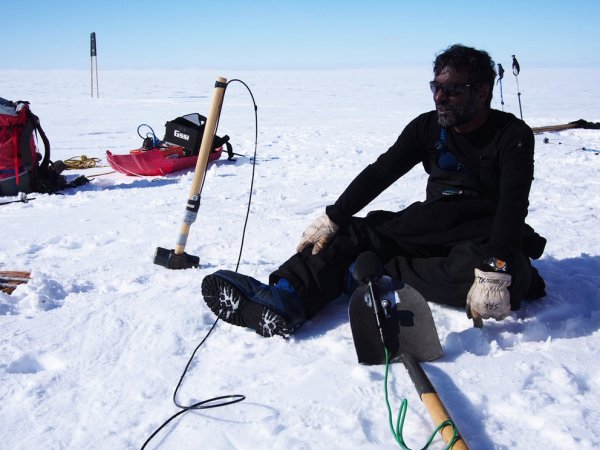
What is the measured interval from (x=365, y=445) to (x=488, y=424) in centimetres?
39

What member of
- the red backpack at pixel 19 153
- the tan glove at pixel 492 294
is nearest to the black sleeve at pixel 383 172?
the tan glove at pixel 492 294

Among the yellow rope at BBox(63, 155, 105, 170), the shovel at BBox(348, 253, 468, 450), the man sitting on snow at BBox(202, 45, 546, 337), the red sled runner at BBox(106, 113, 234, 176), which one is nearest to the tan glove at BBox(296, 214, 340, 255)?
the man sitting on snow at BBox(202, 45, 546, 337)

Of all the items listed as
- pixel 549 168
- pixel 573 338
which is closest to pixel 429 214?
pixel 573 338

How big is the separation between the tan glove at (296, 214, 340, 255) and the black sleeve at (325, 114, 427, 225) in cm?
3

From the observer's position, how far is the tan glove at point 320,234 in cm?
258

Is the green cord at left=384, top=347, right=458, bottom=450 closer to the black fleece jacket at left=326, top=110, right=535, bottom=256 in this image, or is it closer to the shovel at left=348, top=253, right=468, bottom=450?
the shovel at left=348, top=253, right=468, bottom=450

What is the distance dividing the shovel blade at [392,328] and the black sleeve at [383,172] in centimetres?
61

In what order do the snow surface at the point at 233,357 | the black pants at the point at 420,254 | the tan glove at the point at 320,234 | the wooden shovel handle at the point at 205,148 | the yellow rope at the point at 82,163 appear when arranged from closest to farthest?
the snow surface at the point at 233,357 < the black pants at the point at 420,254 < the tan glove at the point at 320,234 < the wooden shovel handle at the point at 205,148 < the yellow rope at the point at 82,163

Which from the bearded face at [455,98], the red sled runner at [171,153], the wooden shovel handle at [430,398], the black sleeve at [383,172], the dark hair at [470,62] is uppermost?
the dark hair at [470,62]

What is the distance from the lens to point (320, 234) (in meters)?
2.60

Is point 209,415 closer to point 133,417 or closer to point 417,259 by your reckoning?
point 133,417

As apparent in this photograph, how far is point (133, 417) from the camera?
5.75ft

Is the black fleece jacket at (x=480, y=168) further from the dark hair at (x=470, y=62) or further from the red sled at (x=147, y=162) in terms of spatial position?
the red sled at (x=147, y=162)

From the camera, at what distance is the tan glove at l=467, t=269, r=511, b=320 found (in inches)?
83.0
